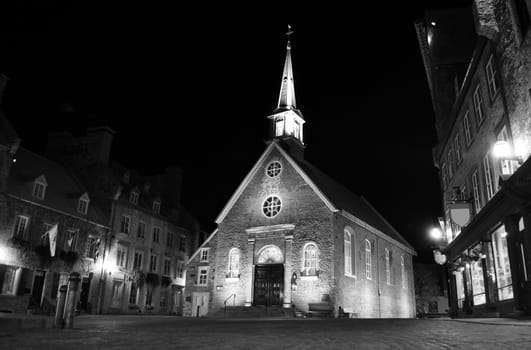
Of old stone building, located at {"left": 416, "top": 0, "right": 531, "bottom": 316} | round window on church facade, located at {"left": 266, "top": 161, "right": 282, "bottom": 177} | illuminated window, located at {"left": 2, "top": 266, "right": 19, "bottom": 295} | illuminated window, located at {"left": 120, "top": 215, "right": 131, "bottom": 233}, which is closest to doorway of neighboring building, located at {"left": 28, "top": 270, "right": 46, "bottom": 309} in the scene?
illuminated window, located at {"left": 2, "top": 266, "right": 19, "bottom": 295}

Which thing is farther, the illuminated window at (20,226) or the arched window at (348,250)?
the arched window at (348,250)

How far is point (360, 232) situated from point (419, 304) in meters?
22.9

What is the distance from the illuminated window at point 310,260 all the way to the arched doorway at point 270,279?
169cm

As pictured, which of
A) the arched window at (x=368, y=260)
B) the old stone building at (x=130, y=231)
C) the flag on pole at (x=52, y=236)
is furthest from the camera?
the old stone building at (x=130, y=231)

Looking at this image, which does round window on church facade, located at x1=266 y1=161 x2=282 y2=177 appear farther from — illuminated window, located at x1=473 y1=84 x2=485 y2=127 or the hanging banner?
illuminated window, located at x1=473 y1=84 x2=485 y2=127

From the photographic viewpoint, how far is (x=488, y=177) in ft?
52.0

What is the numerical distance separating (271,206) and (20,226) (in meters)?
16.6

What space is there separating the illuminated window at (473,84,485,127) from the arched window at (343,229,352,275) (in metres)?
15.0

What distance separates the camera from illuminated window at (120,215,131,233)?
36.2 m

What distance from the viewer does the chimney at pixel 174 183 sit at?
46.5 m

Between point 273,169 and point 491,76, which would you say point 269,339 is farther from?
point 273,169

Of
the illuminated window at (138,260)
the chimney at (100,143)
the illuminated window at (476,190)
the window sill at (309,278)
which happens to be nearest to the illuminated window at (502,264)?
the illuminated window at (476,190)

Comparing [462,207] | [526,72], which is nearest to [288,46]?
[462,207]

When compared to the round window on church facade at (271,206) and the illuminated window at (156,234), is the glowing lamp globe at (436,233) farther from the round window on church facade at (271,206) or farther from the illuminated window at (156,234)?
the illuminated window at (156,234)
